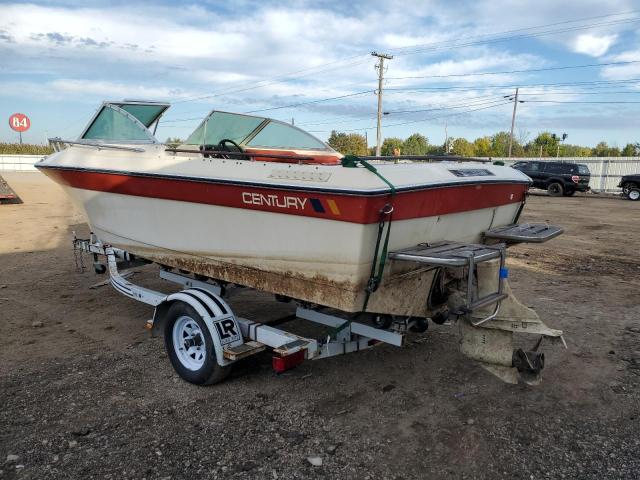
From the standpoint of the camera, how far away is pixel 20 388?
359 cm

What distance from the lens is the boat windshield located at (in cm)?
462

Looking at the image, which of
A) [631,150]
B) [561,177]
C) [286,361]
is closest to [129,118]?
[286,361]

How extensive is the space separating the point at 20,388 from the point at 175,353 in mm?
1091

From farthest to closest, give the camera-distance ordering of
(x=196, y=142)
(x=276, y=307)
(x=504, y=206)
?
1. (x=276, y=307)
2. (x=196, y=142)
3. (x=504, y=206)

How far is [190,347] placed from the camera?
3846mm

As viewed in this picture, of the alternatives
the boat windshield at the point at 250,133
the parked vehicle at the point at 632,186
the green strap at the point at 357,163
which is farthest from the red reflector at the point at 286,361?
the parked vehicle at the point at 632,186

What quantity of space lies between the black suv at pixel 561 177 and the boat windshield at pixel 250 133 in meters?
→ 19.1

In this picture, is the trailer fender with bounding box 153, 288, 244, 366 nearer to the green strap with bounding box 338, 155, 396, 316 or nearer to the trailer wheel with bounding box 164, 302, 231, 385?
the trailer wheel with bounding box 164, 302, 231, 385

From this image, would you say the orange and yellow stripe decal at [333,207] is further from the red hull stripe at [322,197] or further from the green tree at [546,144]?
the green tree at [546,144]

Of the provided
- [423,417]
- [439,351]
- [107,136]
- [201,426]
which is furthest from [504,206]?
[107,136]

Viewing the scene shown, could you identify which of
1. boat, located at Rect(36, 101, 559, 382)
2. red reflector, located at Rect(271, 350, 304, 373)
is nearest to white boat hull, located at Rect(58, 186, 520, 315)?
boat, located at Rect(36, 101, 559, 382)

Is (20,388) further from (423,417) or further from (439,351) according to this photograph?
(439,351)

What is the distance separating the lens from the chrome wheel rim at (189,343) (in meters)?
3.76

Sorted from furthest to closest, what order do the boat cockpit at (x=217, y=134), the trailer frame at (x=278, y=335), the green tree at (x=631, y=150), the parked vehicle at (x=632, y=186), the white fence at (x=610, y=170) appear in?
the green tree at (x=631, y=150) < the white fence at (x=610, y=170) < the parked vehicle at (x=632, y=186) < the boat cockpit at (x=217, y=134) < the trailer frame at (x=278, y=335)
